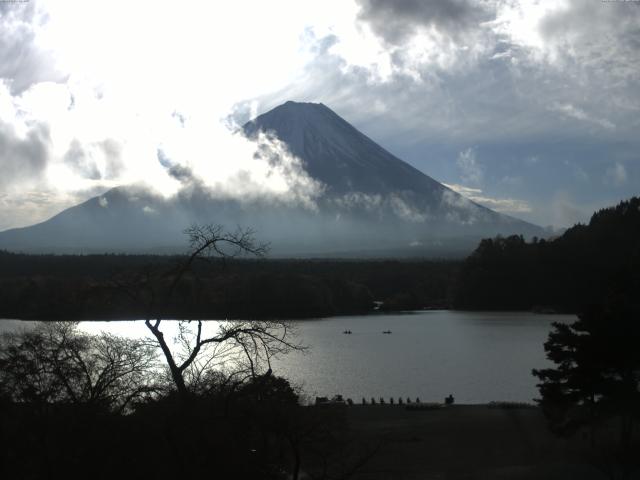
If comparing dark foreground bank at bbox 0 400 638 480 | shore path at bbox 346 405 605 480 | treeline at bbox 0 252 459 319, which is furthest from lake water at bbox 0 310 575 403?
dark foreground bank at bbox 0 400 638 480

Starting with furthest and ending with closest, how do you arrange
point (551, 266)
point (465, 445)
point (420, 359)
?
1. point (551, 266)
2. point (420, 359)
3. point (465, 445)

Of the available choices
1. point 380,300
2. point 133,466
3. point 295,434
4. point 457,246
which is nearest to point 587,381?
point 295,434

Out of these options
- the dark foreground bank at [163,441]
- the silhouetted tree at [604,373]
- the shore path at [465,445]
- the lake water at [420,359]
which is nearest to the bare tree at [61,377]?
the dark foreground bank at [163,441]

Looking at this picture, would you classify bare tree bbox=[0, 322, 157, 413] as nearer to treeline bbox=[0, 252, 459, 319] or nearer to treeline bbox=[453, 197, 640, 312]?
treeline bbox=[0, 252, 459, 319]

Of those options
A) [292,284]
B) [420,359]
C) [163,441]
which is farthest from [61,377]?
[292,284]

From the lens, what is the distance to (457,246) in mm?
191375

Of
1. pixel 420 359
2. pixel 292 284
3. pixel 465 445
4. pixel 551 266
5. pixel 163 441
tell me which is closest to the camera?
pixel 163 441

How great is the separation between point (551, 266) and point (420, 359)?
3816 cm

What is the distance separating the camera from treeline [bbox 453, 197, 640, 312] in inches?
2638

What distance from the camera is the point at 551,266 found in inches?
2746

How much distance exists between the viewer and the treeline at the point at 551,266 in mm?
67000

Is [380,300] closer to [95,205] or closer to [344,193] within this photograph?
[344,193]

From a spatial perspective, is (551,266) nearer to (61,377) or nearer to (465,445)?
(465,445)

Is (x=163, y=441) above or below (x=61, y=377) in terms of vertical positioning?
below
